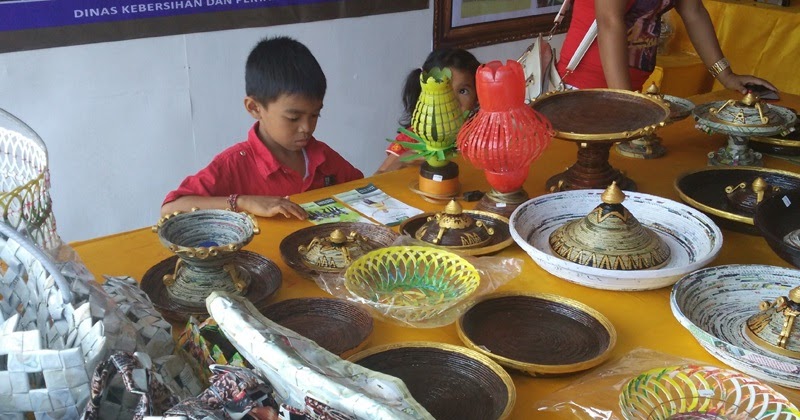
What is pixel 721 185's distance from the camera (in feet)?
6.00

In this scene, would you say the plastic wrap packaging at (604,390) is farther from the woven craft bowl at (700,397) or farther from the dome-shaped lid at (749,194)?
the dome-shaped lid at (749,194)

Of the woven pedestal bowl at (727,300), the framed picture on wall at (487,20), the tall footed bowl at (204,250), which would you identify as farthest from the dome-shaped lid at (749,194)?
the framed picture on wall at (487,20)

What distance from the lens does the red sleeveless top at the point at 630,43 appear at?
247 centimetres

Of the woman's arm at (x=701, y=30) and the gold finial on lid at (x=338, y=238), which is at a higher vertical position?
the woman's arm at (x=701, y=30)

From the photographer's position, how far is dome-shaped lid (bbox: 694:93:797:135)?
6.33 ft

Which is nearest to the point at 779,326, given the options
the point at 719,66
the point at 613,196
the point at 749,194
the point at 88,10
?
the point at 613,196

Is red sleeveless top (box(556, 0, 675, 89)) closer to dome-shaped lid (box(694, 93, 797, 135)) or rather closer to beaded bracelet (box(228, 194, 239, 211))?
dome-shaped lid (box(694, 93, 797, 135))

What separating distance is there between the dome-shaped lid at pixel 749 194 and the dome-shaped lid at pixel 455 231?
0.58m

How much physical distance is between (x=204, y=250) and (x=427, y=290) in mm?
397

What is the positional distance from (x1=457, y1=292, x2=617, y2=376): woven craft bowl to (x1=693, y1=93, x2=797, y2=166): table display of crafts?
0.95 meters

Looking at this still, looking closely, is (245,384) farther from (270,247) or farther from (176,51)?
(176,51)

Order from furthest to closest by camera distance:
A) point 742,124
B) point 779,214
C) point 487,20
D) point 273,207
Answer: point 487,20, point 742,124, point 273,207, point 779,214

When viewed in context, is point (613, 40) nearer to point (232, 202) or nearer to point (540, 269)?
point (540, 269)

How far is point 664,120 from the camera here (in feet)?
5.60
